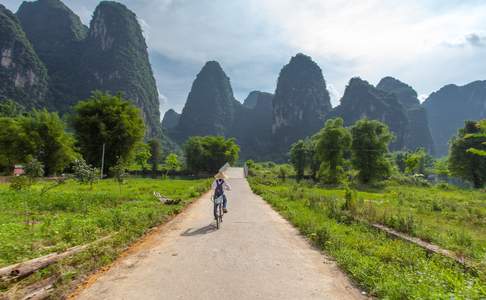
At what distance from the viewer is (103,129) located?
37.7 metres

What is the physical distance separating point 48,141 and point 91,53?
14811cm

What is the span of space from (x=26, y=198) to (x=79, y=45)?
189m

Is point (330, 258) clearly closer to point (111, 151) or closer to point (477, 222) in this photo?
point (477, 222)

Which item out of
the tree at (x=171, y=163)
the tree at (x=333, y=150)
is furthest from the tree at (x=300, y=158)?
the tree at (x=171, y=163)

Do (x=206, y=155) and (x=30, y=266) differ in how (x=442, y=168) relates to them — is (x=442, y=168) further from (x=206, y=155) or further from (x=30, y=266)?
(x=30, y=266)

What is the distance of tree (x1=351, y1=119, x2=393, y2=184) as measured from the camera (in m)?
47.9

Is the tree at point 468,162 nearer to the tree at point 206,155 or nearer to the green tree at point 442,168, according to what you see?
the green tree at point 442,168

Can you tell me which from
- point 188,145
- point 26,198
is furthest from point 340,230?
point 188,145

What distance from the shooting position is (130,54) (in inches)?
6772

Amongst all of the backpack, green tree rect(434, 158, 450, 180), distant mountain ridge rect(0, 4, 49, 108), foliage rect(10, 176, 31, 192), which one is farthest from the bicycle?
distant mountain ridge rect(0, 4, 49, 108)

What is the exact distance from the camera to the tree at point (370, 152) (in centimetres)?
4794

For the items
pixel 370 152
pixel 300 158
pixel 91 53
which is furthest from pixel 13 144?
pixel 91 53

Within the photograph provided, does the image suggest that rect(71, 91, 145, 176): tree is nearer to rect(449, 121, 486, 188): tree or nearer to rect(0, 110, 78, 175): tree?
rect(0, 110, 78, 175): tree

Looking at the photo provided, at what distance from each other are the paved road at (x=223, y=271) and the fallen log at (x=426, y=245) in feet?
7.93
